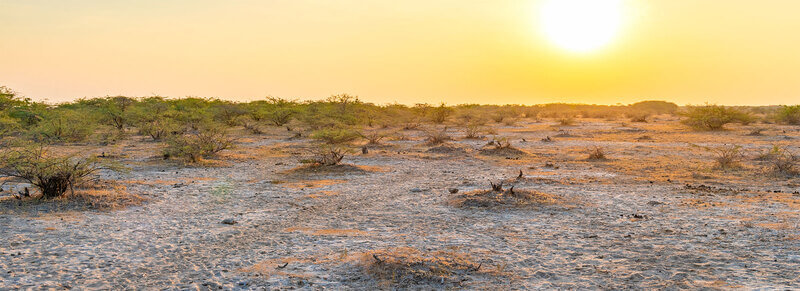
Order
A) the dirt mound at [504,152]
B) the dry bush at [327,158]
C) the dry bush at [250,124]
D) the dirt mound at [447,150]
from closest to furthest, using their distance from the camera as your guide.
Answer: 1. the dry bush at [327,158]
2. the dirt mound at [504,152]
3. the dirt mound at [447,150]
4. the dry bush at [250,124]

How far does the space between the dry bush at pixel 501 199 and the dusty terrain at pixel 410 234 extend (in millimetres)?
152

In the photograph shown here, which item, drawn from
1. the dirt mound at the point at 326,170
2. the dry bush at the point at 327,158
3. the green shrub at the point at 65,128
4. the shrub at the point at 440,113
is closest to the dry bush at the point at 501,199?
the dirt mound at the point at 326,170

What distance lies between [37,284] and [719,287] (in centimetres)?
651

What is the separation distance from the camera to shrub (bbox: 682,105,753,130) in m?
28.8

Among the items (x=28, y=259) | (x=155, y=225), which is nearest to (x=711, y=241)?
(x=155, y=225)

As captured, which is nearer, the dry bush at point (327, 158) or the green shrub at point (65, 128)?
the dry bush at point (327, 158)

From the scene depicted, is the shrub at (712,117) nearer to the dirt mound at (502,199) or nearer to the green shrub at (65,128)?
the dirt mound at (502,199)

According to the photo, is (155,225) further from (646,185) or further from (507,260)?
(646,185)

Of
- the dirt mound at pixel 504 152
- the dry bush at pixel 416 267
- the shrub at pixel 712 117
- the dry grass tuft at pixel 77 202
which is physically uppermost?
the shrub at pixel 712 117

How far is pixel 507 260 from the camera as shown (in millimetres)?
5891

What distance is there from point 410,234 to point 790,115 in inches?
1400

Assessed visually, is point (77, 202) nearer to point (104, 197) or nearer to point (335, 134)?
point (104, 197)

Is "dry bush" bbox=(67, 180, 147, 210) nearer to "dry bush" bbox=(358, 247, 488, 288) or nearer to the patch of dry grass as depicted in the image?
"dry bush" bbox=(358, 247, 488, 288)

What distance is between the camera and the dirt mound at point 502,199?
8648 millimetres
